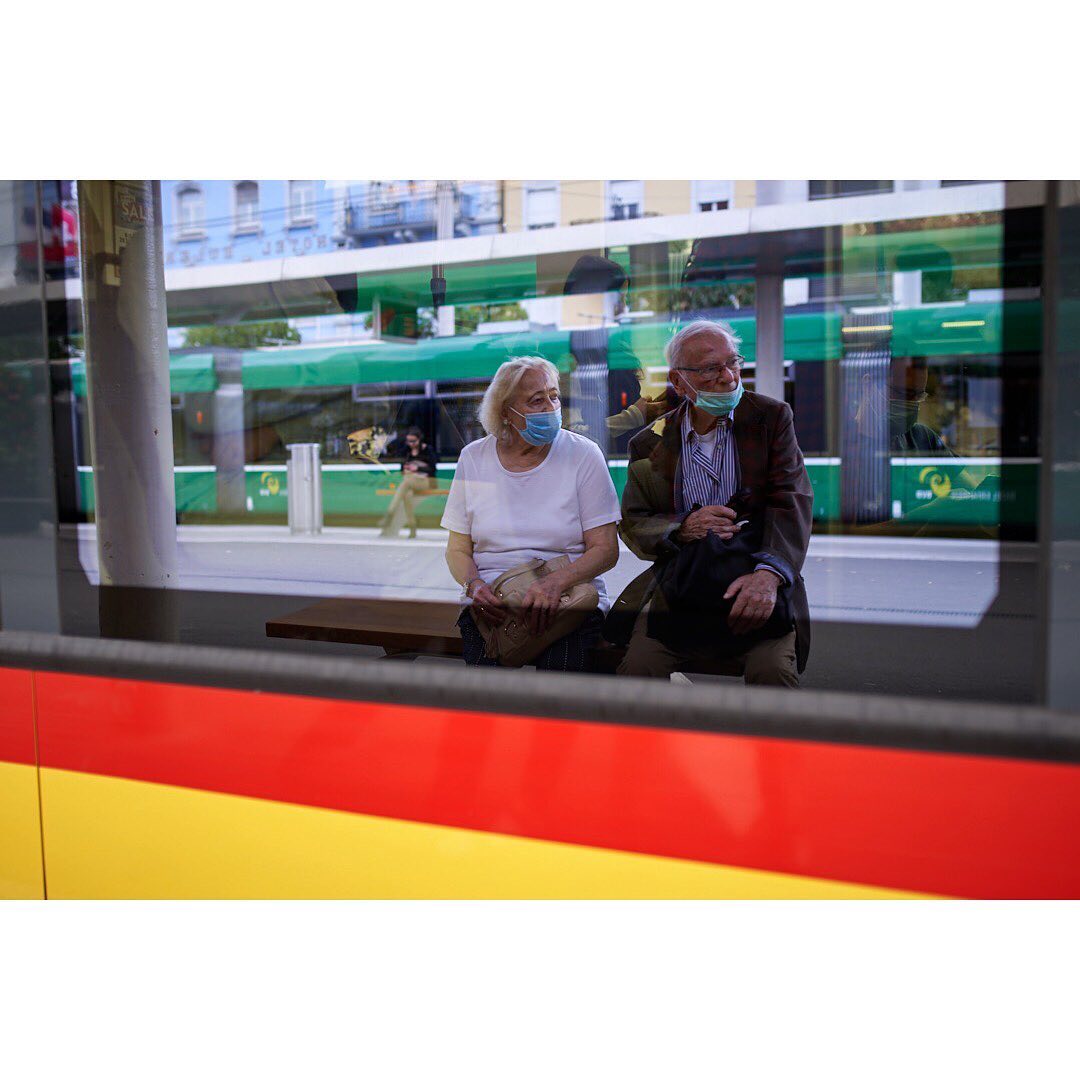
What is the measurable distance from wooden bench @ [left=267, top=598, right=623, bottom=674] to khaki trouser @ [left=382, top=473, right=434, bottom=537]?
23cm

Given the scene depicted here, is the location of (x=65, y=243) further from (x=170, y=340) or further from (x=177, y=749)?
(x=177, y=749)

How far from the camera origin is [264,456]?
10.2 feet


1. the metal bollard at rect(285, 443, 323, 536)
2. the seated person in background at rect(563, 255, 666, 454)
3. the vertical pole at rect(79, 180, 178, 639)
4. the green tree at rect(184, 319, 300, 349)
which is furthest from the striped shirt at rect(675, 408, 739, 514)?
the vertical pole at rect(79, 180, 178, 639)

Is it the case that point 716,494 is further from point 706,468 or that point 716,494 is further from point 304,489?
point 304,489

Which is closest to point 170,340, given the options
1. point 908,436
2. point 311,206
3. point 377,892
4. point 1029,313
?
point 311,206

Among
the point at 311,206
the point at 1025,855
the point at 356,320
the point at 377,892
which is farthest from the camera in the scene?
the point at 356,320

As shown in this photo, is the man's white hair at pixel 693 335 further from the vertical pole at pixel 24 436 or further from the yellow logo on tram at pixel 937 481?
the vertical pole at pixel 24 436

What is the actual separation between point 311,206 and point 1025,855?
6.79 feet

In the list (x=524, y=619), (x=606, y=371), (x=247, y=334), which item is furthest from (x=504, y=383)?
(x=247, y=334)

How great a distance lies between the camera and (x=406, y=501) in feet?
9.23

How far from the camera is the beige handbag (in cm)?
258

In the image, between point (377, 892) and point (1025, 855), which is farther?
point (377, 892)

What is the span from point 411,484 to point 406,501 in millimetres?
49

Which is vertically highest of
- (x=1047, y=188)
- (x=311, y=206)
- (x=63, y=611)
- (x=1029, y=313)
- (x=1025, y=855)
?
(x=311, y=206)
